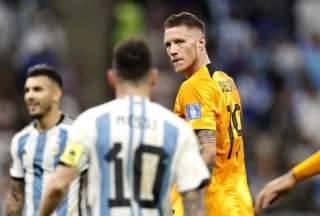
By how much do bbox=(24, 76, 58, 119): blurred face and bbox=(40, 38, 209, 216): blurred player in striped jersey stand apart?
2630 millimetres

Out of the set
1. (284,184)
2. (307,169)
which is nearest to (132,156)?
(284,184)

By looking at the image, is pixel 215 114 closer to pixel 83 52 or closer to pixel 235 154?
pixel 235 154

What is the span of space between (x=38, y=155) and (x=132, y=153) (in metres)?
2.51

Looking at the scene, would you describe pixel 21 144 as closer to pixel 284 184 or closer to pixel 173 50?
pixel 173 50

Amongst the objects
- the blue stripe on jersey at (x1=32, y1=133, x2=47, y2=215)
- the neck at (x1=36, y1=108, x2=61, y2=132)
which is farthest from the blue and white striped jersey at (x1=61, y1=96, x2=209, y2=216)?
the neck at (x1=36, y1=108, x2=61, y2=132)

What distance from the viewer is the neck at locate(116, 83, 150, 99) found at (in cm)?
713

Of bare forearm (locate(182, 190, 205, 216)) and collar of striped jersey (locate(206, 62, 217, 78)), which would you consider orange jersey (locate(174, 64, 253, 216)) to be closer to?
collar of striped jersey (locate(206, 62, 217, 78))

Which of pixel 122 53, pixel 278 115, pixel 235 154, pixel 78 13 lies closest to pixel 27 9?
pixel 78 13

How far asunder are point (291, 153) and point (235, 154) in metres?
8.42

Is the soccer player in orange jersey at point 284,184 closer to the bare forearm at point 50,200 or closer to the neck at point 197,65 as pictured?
the bare forearm at point 50,200

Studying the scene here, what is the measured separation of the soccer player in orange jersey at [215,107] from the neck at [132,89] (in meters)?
1.60

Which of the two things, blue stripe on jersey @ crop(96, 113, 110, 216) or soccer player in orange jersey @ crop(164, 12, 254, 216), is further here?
soccer player in orange jersey @ crop(164, 12, 254, 216)

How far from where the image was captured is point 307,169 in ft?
25.2

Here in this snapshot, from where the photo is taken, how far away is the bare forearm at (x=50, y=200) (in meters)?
7.04
